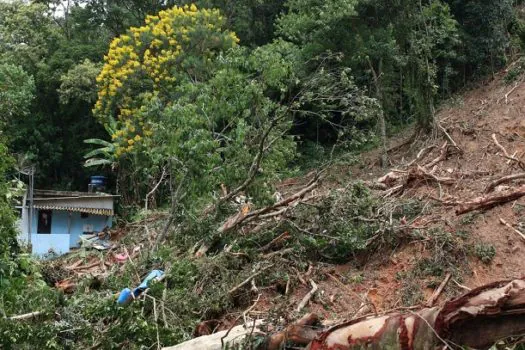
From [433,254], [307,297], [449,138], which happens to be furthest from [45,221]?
[433,254]

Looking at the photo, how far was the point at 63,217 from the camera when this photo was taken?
2059 centimetres

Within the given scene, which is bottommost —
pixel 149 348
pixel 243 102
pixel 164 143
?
pixel 149 348

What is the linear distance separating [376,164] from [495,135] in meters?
3.17

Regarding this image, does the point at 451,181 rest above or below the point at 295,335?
above

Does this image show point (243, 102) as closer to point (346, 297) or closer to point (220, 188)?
point (220, 188)

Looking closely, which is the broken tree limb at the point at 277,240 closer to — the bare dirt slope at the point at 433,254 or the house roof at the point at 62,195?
the bare dirt slope at the point at 433,254

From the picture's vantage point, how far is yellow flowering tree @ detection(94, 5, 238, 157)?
1576 cm

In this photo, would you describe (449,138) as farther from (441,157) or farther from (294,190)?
(294,190)

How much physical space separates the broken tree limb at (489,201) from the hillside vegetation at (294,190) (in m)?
0.02

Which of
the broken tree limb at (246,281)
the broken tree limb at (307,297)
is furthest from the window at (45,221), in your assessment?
the broken tree limb at (307,297)

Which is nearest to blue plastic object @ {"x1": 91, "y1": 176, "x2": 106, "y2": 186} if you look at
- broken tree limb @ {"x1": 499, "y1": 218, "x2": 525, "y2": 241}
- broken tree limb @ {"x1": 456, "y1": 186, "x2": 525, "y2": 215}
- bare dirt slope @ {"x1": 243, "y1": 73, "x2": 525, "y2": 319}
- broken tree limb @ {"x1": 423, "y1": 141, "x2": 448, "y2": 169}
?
broken tree limb @ {"x1": 423, "y1": 141, "x2": 448, "y2": 169}

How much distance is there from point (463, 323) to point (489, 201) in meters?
4.89

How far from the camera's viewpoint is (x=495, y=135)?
456 inches

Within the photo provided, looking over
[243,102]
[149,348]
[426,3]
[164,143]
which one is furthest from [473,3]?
[149,348]
